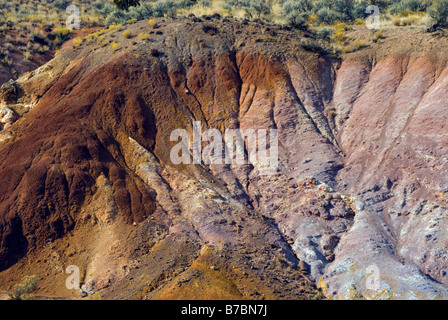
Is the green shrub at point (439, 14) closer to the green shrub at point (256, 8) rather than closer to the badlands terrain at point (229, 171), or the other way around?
the badlands terrain at point (229, 171)

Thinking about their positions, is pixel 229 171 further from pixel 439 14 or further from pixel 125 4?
pixel 125 4

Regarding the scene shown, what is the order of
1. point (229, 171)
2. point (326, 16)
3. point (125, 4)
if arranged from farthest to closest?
point (125, 4), point (326, 16), point (229, 171)

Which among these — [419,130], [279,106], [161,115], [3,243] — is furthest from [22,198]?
[419,130]

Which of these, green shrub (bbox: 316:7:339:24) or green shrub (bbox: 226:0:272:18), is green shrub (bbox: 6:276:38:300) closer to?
green shrub (bbox: 226:0:272:18)

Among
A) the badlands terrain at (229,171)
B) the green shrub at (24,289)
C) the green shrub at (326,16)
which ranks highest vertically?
the green shrub at (326,16)

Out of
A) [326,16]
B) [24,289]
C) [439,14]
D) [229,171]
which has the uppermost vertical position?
[326,16]

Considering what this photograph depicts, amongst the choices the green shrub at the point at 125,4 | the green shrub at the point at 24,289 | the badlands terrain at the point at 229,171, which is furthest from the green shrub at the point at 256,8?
the green shrub at the point at 24,289

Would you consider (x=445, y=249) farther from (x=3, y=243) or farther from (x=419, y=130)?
(x=3, y=243)

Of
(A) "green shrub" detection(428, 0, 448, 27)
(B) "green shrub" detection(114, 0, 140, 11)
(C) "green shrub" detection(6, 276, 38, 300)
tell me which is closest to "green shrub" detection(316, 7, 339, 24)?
(A) "green shrub" detection(428, 0, 448, 27)

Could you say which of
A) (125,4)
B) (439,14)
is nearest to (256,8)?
(125,4)
